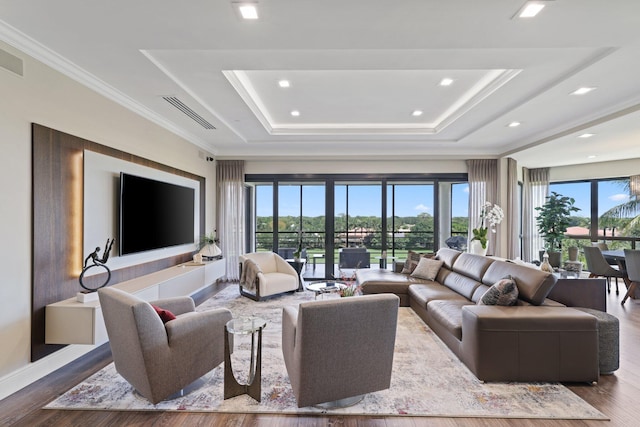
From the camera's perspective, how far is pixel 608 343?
8.73 feet

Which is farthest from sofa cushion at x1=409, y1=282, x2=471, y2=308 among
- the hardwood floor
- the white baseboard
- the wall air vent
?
the wall air vent

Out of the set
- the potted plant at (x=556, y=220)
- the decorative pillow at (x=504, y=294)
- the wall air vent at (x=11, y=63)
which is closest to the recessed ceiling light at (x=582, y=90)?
the decorative pillow at (x=504, y=294)

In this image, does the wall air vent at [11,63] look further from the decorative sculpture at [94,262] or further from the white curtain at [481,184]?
the white curtain at [481,184]

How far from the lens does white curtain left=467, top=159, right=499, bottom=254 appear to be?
6.34 metres

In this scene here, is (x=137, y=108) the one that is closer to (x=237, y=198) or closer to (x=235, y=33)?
(x=235, y=33)

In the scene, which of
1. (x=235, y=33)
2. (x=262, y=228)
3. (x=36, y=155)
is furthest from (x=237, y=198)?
(x=235, y=33)

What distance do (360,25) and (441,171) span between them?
484 centimetres

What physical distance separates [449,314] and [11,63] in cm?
425

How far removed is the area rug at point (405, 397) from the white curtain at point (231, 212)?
361 cm

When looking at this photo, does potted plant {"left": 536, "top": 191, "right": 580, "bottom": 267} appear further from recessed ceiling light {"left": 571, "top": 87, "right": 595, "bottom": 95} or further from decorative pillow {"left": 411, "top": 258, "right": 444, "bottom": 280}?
recessed ceiling light {"left": 571, "top": 87, "right": 595, "bottom": 95}

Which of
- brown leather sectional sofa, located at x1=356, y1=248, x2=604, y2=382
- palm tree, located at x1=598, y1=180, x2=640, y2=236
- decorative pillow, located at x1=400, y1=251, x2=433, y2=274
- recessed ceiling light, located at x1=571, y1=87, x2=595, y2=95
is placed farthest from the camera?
palm tree, located at x1=598, y1=180, x2=640, y2=236

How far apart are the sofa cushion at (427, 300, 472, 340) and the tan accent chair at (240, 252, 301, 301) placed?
7.71 ft

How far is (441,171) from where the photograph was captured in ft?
21.4

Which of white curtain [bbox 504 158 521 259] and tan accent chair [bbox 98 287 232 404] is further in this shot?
white curtain [bbox 504 158 521 259]
